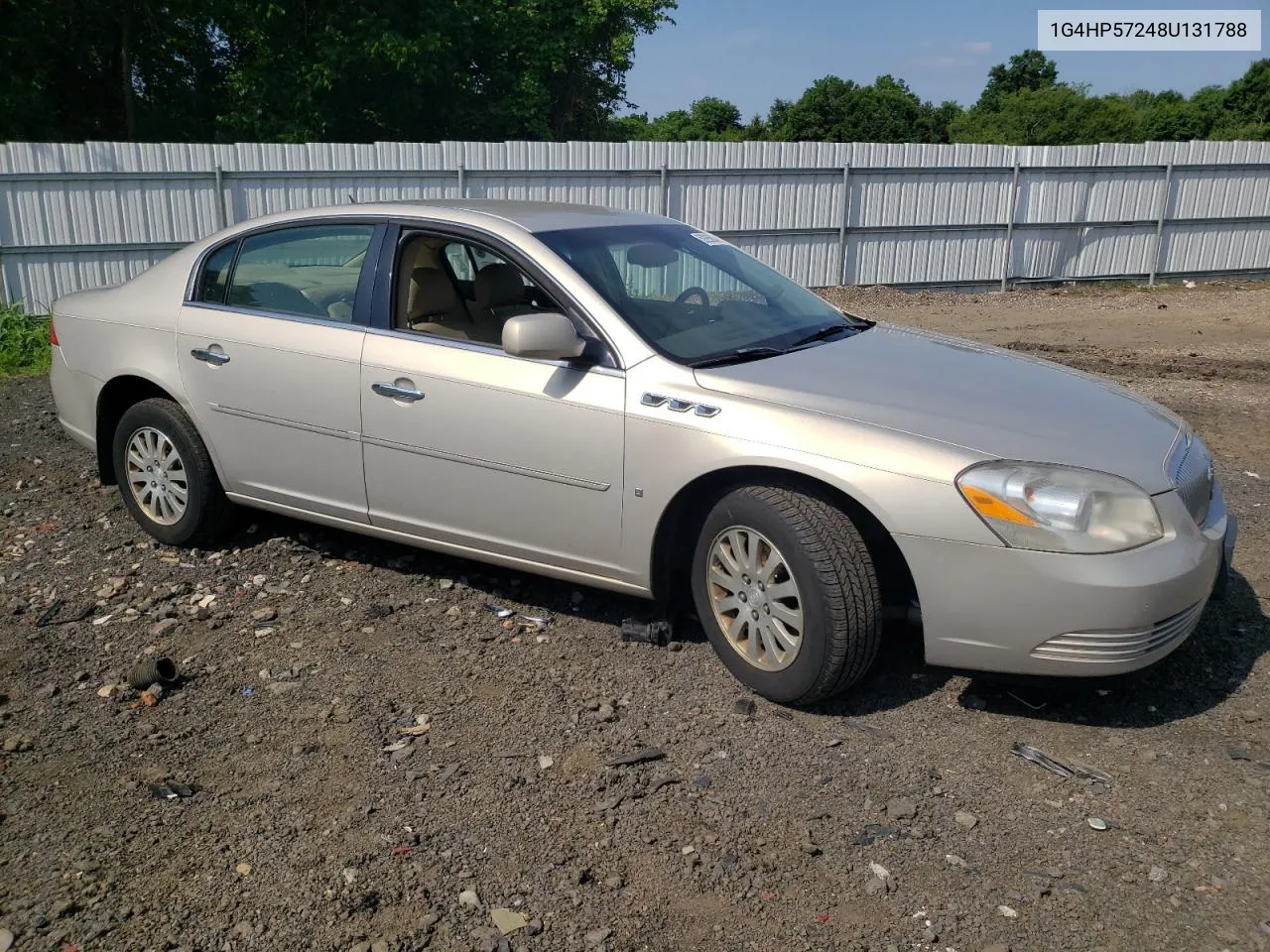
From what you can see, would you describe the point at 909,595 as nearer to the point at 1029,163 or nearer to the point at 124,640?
the point at 124,640

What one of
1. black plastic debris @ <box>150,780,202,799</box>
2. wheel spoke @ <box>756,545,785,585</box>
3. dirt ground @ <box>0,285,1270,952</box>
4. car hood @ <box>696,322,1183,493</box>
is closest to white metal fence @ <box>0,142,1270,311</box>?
dirt ground @ <box>0,285,1270,952</box>

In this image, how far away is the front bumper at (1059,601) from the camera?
133 inches

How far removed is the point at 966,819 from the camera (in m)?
3.26

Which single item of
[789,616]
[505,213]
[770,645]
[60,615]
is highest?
[505,213]

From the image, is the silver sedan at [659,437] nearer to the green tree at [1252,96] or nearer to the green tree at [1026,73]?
the green tree at [1252,96]

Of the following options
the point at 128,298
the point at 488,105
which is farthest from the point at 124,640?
the point at 488,105

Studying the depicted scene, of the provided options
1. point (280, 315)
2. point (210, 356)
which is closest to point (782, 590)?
point (280, 315)

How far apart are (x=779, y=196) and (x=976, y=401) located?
13.5 metres

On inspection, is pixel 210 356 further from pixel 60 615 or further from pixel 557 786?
pixel 557 786

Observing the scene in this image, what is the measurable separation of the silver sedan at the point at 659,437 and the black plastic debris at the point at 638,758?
Result: 483 millimetres

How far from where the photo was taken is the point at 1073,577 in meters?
3.37

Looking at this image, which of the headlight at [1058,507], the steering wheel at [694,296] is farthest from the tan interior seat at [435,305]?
the headlight at [1058,507]

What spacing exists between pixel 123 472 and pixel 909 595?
3954mm

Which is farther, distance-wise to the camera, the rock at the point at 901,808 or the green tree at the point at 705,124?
the green tree at the point at 705,124
